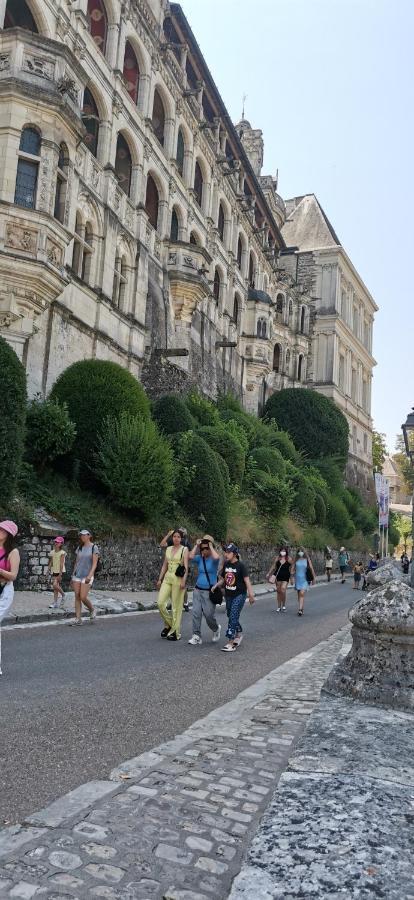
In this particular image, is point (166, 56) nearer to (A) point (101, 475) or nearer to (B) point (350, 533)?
(A) point (101, 475)

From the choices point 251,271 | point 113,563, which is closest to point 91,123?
point 113,563

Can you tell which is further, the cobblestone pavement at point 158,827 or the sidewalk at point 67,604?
the sidewalk at point 67,604

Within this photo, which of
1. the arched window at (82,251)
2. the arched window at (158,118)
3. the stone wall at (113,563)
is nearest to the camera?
the stone wall at (113,563)

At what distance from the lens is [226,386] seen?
36.7m

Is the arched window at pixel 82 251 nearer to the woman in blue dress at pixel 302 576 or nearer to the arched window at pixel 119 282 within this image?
the arched window at pixel 119 282

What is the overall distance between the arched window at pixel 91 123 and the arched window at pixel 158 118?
6.26 m

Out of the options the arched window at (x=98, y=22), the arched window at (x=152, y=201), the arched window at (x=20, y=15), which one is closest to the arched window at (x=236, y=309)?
the arched window at (x=152, y=201)

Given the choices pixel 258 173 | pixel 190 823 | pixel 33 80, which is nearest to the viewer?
pixel 190 823

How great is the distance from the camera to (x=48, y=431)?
1477cm

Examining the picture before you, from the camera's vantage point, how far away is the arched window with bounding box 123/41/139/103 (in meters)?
24.8

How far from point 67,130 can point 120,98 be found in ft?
26.8

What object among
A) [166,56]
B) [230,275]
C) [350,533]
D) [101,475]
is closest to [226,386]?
[230,275]

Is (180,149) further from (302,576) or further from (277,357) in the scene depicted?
(277,357)

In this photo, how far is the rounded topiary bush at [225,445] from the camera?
22317 millimetres
